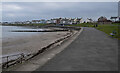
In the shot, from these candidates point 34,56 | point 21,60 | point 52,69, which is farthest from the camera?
point 34,56

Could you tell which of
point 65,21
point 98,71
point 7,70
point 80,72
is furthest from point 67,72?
point 65,21

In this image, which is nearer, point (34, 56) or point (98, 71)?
point (98, 71)

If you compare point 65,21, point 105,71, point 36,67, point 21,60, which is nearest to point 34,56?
point 21,60

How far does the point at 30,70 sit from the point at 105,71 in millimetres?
3770

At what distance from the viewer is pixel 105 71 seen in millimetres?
6285

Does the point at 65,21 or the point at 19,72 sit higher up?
the point at 65,21

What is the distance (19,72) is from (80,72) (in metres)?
2.93

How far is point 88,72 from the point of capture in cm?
611

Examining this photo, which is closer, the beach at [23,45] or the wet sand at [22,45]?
the beach at [23,45]

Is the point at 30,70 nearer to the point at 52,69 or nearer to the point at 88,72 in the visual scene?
the point at 52,69

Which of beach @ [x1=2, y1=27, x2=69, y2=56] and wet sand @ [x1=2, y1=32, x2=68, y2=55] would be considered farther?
wet sand @ [x1=2, y1=32, x2=68, y2=55]

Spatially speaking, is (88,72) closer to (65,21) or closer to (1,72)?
(1,72)

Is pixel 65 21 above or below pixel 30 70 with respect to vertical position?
above

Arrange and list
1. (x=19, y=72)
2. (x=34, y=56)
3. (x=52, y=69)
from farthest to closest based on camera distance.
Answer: (x=34, y=56)
(x=52, y=69)
(x=19, y=72)
